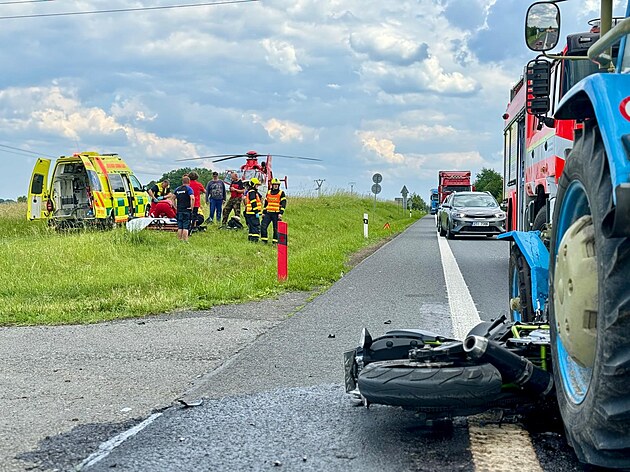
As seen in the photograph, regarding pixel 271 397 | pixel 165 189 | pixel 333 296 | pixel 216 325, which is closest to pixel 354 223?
pixel 165 189

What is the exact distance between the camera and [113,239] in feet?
56.4

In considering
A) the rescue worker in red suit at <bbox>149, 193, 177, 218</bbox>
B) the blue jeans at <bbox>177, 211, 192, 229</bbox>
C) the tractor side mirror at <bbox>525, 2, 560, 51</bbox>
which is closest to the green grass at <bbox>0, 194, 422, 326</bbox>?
the blue jeans at <bbox>177, 211, 192, 229</bbox>

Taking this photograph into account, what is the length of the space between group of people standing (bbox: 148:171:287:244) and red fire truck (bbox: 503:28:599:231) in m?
7.76

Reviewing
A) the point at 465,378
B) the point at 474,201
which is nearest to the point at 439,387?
the point at 465,378

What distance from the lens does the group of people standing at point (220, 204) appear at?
19.2m

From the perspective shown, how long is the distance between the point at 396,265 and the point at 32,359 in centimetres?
957

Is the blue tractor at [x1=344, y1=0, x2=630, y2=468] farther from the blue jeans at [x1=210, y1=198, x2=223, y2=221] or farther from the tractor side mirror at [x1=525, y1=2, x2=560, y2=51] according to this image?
the blue jeans at [x1=210, y1=198, x2=223, y2=221]

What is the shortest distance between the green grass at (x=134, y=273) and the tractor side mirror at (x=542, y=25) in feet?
18.9

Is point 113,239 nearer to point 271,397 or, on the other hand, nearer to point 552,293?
point 271,397

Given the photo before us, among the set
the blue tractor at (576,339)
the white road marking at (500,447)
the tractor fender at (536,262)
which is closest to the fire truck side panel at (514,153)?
the tractor fender at (536,262)

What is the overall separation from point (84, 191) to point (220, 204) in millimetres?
3928

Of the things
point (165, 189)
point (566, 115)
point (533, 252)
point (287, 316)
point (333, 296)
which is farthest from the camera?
point (165, 189)

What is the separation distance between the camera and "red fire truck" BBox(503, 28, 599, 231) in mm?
6605

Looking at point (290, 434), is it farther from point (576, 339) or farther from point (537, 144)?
point (537, 144)
